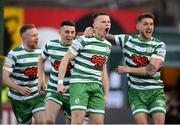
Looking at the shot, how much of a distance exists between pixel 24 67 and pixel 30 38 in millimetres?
526

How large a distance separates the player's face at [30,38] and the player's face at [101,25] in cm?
166

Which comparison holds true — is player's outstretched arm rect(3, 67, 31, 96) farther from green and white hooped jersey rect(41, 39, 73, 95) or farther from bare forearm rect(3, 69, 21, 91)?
green and white hooped jersey rect(41, 39, 73, 95)

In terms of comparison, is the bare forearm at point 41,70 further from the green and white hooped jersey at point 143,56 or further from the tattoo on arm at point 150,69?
the tattoo on arm at point 150,69

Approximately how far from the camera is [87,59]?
1209 cm

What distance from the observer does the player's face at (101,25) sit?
40.1 ft

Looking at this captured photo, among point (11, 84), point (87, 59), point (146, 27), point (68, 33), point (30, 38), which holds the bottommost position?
point (11, 84)

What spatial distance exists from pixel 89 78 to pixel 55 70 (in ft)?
4.26

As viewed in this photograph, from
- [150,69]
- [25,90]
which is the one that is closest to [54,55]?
[25,90]

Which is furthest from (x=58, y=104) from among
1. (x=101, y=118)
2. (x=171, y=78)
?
(x=171, y=78)

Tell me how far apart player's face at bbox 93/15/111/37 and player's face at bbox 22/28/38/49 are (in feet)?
5.43

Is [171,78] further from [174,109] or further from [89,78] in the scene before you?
[89,78]

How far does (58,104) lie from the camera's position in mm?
13219

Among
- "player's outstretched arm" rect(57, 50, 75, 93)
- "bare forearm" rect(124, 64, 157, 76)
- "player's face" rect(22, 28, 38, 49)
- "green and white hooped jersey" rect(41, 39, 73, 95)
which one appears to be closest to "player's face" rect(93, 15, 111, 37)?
"player's outstretched arm" rect(57, 50, 75, 93)

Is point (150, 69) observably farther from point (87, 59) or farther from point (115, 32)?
point (115, 32)
